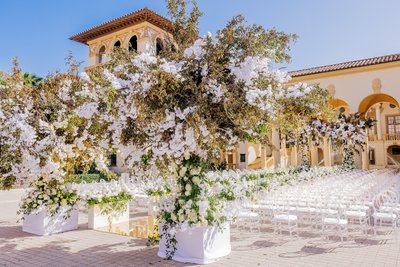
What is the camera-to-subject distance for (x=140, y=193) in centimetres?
1487

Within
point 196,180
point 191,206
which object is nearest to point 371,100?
point 196,180

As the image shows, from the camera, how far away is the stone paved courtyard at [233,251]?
6.92 metres

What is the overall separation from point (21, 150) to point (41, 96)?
171 centimetres

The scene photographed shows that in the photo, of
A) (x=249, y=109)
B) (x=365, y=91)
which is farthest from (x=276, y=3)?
(x=365, y=91)

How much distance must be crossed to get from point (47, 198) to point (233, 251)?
526 cm

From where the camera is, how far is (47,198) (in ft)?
31.0

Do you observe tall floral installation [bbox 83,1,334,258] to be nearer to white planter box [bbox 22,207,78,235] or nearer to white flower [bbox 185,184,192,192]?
white flower [bbox 185,184,192,192]

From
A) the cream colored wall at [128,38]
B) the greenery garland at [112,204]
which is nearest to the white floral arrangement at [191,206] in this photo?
the greenery garland at [112,204]

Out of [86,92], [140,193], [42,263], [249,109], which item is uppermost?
[86,92]

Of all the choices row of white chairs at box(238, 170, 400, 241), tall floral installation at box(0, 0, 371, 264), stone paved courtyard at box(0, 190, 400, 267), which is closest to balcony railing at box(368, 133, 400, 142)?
row of white chairs at box(238, 170, 400, 241)

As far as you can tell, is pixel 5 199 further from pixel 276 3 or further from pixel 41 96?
pixel 276 3

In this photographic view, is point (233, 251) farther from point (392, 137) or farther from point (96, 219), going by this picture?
point (392, 137)

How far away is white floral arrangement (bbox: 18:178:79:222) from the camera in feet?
30.9

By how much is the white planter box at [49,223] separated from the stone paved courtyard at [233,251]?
9.9 inches
